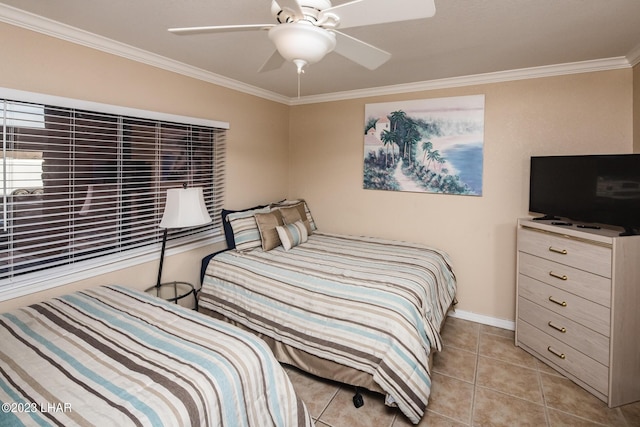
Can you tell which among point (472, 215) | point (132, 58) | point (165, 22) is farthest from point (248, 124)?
point (472, 215)

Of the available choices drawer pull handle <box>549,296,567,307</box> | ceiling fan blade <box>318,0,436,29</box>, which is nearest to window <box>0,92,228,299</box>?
ceiling fan blade <box>318,0,436,29</box>

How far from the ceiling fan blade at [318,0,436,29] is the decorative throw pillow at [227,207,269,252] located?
212 cm

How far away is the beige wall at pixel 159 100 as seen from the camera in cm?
201

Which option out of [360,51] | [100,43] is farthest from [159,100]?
[360,51]

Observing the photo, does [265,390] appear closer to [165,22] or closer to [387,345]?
[387,345]

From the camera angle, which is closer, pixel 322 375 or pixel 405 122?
pixel 322 375

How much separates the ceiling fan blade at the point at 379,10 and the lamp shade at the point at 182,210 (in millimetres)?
1676

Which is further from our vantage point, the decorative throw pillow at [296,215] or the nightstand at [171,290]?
the decorative throw pillow at [296,215]

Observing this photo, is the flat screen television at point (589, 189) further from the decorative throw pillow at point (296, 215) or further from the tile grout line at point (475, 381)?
the decorative throw pillow at point (296, 215)

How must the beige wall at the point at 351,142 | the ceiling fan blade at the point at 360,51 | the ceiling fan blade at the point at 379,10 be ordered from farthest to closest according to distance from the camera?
the beige wall at the point at 351,142, the ceiling fan blade at the point at 360,51, the ceiling fan blade at the point at 379,10

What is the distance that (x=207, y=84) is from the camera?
3123 mm

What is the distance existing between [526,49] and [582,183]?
109 centimetres

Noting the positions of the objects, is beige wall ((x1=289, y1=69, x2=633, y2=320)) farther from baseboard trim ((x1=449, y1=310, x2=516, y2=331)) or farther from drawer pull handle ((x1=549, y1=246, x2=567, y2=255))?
drawer pull handle ((x1=549, y1=246, x2=567, y2=255))

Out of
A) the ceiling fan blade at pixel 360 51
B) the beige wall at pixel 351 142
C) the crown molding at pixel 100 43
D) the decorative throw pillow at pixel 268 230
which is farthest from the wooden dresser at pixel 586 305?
the crown molding at pixel 100 43
